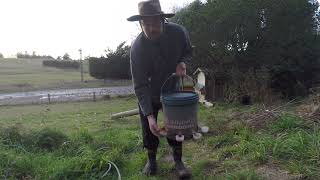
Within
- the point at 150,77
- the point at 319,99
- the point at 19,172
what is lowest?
the point at 19,172

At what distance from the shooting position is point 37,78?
44.2 meters

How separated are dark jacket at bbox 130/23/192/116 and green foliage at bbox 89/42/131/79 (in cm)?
3021

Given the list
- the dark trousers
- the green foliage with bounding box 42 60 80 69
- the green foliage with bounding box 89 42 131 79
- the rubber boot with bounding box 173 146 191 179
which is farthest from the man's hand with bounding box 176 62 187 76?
the green foliage with bounding box 42 60 80 69

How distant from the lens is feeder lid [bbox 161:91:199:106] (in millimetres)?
4621

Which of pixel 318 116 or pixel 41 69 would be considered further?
pixel 41 69

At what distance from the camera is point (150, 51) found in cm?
507

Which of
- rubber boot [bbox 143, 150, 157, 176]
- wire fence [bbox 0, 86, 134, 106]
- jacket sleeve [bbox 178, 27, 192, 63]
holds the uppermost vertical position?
jacket sleeve [bbox 178, 27, 192, 63]

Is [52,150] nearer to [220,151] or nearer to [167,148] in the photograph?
[167,148]

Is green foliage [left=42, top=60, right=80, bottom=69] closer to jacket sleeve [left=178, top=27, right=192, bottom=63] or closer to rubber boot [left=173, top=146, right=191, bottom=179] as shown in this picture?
jacket sleeve [left=178, top=27, right=192, bottom=63]

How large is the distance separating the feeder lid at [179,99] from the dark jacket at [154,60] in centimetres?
30

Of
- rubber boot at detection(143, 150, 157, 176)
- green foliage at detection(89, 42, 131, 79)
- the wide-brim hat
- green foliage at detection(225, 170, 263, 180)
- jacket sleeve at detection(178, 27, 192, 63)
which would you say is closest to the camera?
green foliage at detection(225, 170, 263, 180)

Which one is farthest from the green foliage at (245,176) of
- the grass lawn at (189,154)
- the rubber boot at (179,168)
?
the rubber boot at (179,168)

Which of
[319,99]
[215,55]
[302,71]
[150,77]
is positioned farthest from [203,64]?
[150,77]

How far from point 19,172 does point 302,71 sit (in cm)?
1481
